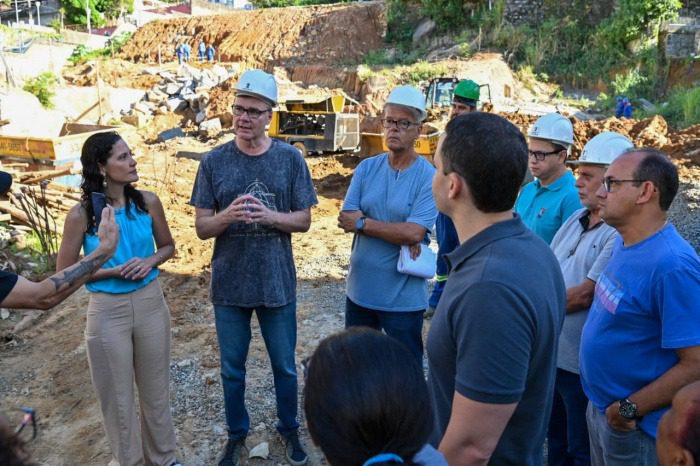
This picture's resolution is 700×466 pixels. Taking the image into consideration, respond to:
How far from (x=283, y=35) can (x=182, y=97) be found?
12864 millimetres

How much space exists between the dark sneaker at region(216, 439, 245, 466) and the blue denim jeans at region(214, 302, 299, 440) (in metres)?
0.03

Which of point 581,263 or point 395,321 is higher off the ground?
point 581,263

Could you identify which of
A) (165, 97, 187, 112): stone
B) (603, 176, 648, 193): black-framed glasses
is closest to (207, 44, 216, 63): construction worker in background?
(165, 97, 187, 112): stone

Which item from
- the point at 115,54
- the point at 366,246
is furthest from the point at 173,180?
the point at 115,54

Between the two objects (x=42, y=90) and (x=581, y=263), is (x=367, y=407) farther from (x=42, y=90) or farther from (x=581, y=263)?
(x=42, y=90)

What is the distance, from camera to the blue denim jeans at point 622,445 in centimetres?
231

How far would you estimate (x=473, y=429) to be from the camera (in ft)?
5.32

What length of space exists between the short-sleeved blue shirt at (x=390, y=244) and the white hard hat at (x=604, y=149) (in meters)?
0.88

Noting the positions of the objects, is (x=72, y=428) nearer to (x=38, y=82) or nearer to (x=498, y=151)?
(x=498, y=151)

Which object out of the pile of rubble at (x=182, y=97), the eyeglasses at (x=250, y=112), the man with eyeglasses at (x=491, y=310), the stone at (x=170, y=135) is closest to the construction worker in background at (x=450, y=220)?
the eyeglasses at (x=250, y=112)

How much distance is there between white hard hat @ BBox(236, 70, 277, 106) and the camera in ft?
11.0

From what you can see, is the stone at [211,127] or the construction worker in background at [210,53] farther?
the construction worker in background at [210,53]

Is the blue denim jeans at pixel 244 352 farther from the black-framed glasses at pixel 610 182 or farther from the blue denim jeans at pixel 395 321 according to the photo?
the black-framed glasses at pixel 610 182

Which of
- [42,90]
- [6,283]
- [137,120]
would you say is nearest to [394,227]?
[6,283]
